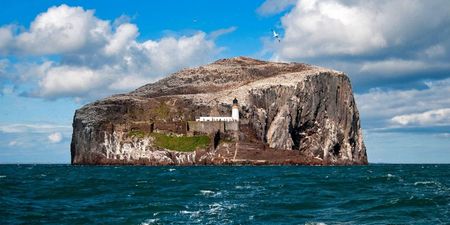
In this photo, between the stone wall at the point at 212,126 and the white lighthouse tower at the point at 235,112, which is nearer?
the stone wall at the point at 212,126

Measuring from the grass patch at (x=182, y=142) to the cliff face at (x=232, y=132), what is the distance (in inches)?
10.9

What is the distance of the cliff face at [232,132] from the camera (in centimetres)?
16812

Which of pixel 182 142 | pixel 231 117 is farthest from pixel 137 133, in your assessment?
pixel 231 117

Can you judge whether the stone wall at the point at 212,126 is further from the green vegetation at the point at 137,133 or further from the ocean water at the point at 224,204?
the ocean water at the point at 224,204

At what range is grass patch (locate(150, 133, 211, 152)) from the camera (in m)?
168

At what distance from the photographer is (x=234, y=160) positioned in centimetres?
16350

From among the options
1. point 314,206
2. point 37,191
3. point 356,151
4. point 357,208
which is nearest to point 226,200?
point 314,206

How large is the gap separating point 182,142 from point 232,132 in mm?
14379

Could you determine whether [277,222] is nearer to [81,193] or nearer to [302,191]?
[302,191]

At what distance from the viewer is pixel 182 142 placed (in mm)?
170500

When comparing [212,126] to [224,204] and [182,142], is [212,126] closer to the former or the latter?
[182,142]

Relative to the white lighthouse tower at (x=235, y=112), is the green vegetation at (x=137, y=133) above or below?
below

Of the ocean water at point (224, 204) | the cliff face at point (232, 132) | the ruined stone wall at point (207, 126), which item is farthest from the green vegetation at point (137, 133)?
the ocean water at point (224, 204)

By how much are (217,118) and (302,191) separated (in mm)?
120417
